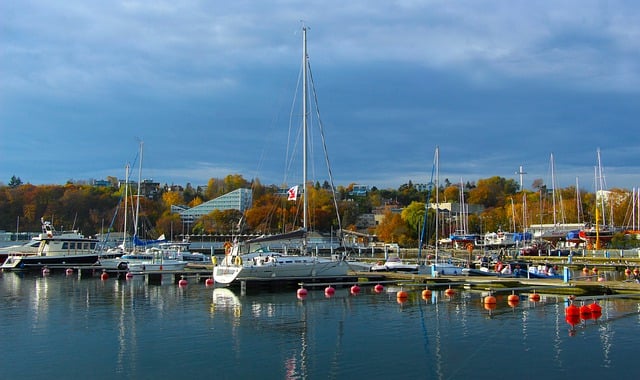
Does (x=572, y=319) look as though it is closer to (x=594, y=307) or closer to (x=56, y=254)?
(x=594, y=307)

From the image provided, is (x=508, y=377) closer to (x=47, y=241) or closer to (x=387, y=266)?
(x=387, y=266)

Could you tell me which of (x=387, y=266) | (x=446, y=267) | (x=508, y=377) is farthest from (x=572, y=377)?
(x=387, y=266)

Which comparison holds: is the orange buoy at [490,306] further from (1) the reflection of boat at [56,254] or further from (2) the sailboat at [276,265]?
(1) the reflection of boat at [56,254]

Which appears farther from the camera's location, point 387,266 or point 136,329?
point 387,266

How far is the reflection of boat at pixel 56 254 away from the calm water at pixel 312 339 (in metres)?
29.6

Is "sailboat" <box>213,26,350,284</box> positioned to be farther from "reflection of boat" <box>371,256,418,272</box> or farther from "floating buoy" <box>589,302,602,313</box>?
"floating buoy" <box>589,302,602,313</box>

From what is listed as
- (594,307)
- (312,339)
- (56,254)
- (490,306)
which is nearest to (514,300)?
(490,306)

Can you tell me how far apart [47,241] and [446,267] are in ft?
A: 153

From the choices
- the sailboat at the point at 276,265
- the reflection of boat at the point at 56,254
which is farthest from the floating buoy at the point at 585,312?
the reflection of boat at the point at 56,254

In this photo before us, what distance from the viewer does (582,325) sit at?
27188 millimetres

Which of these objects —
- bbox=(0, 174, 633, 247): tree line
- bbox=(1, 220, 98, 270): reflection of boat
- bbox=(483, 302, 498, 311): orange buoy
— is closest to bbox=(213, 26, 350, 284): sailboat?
bbox=(483, 302, 498, 311): orange buoy

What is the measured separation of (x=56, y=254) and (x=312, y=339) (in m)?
53.3

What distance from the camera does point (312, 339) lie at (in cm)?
2517

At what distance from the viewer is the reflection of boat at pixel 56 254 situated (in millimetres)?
67000
